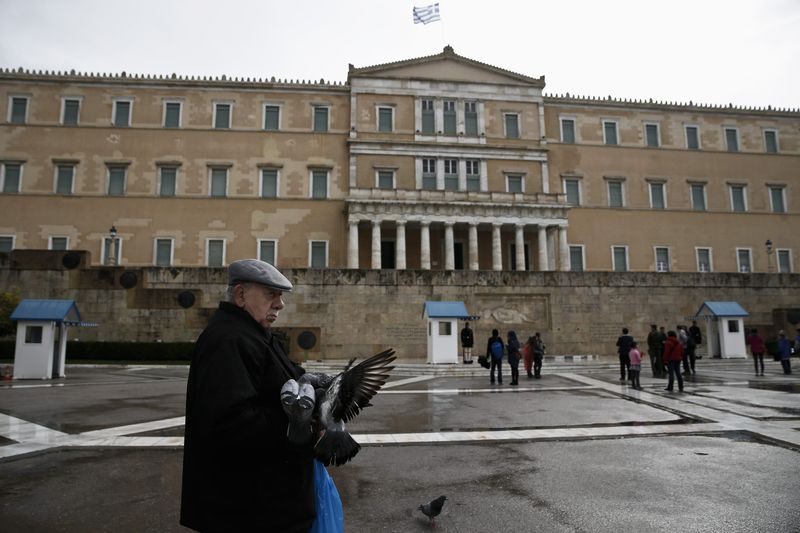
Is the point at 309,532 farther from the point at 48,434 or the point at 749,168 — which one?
the point at 749,168

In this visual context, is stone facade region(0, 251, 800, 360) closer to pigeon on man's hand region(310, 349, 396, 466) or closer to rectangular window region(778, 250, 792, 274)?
rectangular window region(778, 250, 792, 274)

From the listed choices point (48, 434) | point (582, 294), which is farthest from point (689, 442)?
point (582, 294)

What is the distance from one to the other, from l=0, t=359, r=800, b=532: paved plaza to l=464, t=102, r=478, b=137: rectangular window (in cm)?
3392

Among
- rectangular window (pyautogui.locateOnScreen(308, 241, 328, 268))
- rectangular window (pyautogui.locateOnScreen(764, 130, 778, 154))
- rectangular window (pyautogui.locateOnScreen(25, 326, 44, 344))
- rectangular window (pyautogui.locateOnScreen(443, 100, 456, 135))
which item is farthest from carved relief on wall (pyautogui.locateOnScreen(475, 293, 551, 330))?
rectangular window (pyautogui.locateOnScreen(764, 130, 778, 154))

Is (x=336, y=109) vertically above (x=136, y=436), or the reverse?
(x=336, y=109)

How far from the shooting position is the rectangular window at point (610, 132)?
148 feet

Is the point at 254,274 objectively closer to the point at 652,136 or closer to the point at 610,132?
the point at 610,132

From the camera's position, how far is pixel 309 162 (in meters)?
41.4

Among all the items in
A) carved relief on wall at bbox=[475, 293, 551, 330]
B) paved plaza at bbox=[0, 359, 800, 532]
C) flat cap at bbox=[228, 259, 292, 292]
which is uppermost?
carved relief on wall at bbox=[475, 293, 551, 330]

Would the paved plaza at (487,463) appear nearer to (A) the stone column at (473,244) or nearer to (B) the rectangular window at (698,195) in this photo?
(A) the stone column at (473,244)

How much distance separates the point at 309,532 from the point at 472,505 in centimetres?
271

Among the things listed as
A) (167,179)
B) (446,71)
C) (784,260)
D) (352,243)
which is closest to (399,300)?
(352,243)

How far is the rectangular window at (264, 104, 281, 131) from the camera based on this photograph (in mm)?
41812

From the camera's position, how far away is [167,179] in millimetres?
40375
